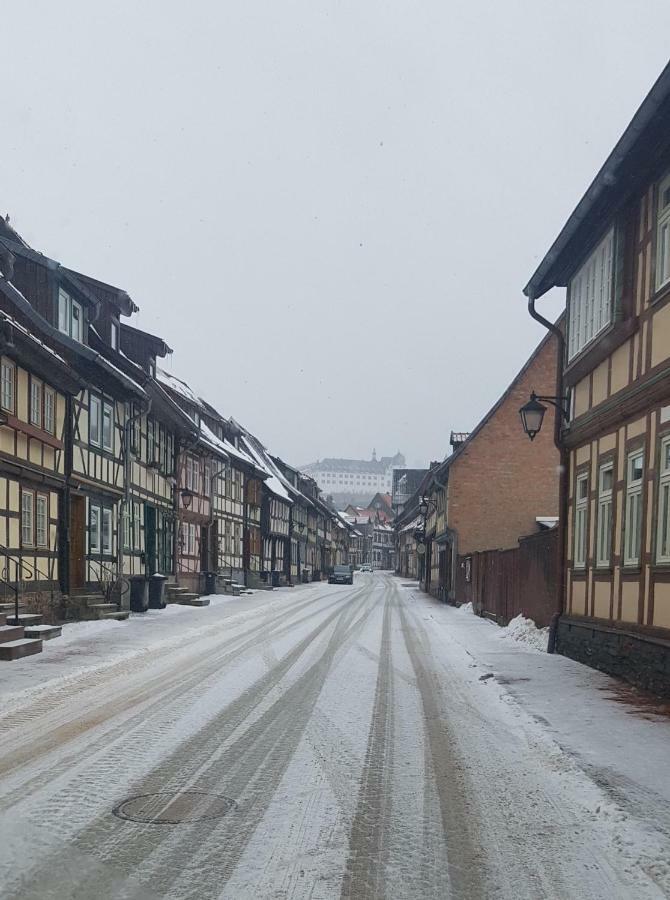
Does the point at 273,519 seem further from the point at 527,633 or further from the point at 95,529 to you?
the point at 527,633

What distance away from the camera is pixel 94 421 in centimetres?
2119

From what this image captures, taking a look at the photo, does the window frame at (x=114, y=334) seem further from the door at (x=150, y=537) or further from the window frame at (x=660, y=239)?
the window frame at (x=660, y=239)

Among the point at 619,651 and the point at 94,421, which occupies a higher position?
the point at 94,421

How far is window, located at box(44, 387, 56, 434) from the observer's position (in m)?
17.9

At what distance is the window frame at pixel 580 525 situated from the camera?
43.5ft

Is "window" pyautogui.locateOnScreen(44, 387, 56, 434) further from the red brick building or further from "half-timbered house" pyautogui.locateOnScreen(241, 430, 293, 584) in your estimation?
"half-timbered house" pyautogui.locateOnScreen(241, 430, 293, 584)

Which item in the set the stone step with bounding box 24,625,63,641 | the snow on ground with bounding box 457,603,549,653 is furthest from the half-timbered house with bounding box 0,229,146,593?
the snow on ground with bounding box 457,603,549,653

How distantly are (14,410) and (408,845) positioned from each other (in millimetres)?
13174

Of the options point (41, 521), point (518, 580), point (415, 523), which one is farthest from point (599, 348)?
point (415, 523)

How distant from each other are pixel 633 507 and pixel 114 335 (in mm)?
16262

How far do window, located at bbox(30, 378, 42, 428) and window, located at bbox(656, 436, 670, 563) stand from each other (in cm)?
1198

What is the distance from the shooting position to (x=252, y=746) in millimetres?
6906

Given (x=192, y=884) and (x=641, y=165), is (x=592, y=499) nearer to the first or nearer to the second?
(x=641, y=165)

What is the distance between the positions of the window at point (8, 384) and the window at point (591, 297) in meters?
9.99
